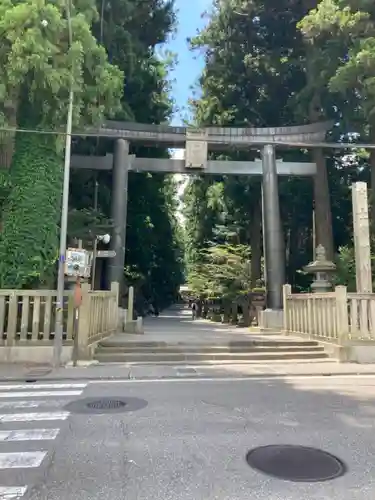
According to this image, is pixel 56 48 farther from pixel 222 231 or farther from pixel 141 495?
pixel 222 231

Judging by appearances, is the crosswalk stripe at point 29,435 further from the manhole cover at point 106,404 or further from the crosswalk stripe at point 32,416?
the manhole cover at point 106,404

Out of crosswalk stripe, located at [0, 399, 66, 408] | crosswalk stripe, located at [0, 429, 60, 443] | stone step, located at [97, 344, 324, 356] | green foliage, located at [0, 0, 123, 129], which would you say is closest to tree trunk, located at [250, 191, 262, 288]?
stone step, located at [97, 344, 324, 356]

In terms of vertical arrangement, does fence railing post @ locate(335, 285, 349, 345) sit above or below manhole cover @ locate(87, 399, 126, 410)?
above

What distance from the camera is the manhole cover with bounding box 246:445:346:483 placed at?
4.18 m

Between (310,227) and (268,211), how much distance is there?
7.55 meters

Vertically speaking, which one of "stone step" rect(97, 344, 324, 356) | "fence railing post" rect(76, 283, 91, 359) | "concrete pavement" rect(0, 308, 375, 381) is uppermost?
"fence railing post" rect(76, 283, 91, 359)

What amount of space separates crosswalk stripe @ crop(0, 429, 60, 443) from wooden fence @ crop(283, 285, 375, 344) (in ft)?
27.6

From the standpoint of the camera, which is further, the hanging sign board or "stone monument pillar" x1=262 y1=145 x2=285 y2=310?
"stone monument pillar" x1=262 y1=145 x2=285 y2=310

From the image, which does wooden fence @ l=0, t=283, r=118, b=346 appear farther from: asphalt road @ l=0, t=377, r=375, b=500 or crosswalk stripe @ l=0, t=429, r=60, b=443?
crosswalk stripe @ l=0, t=429, r=60, b=443

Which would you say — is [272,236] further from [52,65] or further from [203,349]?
[52,65]

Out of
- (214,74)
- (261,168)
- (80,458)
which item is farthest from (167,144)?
(80,458)

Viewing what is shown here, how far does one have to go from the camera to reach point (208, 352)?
12180 millimetres

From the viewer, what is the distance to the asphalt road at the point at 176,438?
3.89 meters

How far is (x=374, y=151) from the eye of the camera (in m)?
19.7
